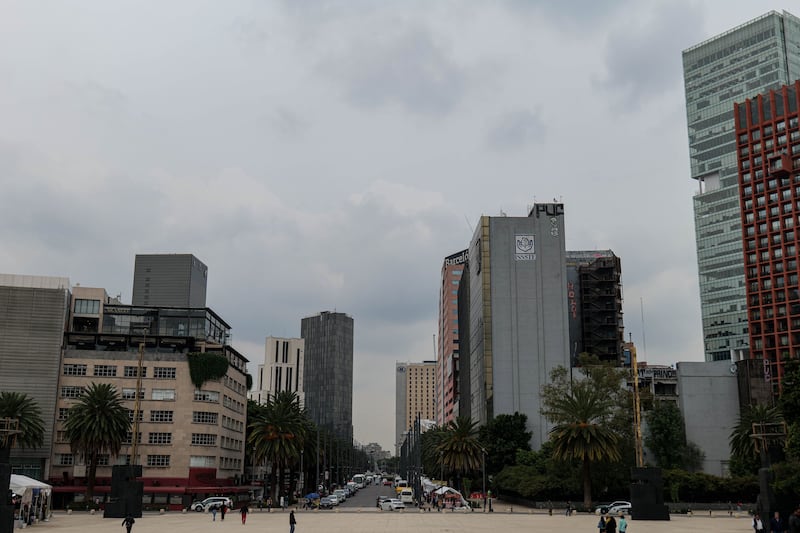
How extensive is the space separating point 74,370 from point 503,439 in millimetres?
63901

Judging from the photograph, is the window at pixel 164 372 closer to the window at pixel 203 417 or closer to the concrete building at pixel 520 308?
the window at pixel 203 417

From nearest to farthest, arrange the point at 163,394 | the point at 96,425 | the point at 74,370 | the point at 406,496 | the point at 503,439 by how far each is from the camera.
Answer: the point at 96,425, the point at 406,496, the point at 74,370, the point at 163,394, the point at 503,439

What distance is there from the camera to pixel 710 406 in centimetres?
11162

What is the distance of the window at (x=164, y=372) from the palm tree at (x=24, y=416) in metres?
15.4

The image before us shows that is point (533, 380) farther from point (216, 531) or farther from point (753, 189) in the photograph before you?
point (216, 531)

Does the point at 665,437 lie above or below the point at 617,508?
above

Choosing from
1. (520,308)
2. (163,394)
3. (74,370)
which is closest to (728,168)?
(520,308)

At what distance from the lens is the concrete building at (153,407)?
332 ft

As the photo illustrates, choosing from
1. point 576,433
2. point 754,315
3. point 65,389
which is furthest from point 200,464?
point 754,315

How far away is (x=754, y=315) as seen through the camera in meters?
152

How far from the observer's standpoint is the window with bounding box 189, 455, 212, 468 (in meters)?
103

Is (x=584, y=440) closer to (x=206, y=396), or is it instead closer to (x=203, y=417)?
(x=203, y=417)

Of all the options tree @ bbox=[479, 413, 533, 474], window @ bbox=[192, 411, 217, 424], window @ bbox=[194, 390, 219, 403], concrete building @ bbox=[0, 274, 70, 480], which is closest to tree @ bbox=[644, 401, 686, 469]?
tree @ bbox=[479, 413, 533, 474]

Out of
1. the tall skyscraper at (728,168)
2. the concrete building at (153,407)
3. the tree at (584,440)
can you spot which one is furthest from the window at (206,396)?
the tall skyscraper at (728,168)
